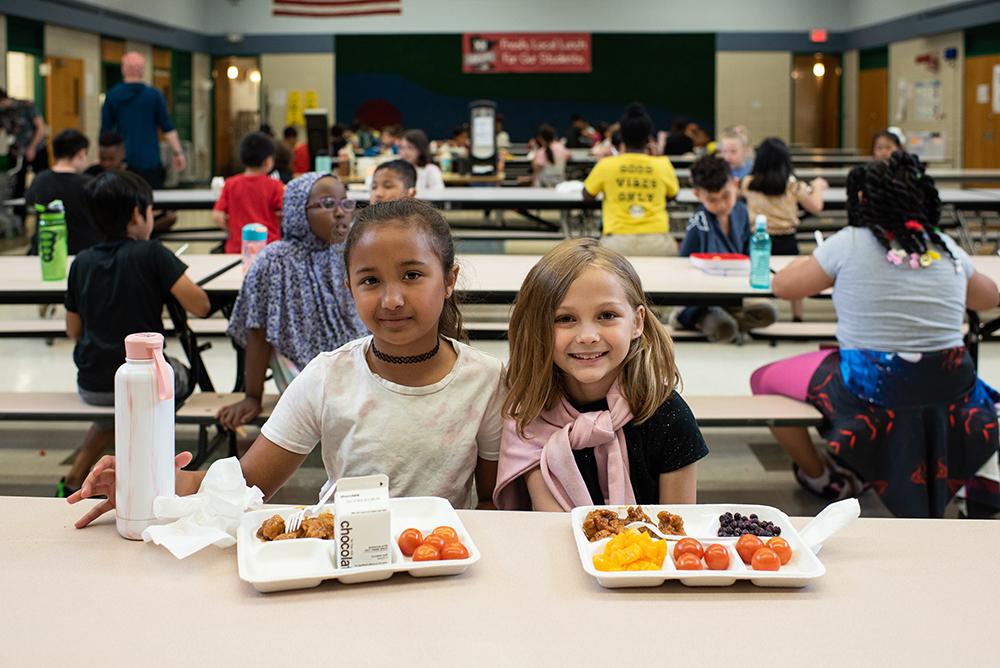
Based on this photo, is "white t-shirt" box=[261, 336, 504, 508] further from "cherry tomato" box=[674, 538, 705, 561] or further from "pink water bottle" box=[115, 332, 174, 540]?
"cherry tomato" box=[674, 538, 705, 561]

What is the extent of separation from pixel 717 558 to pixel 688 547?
0.14ft

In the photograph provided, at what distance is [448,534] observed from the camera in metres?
1.60

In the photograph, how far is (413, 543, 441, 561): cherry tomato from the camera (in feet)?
5.03

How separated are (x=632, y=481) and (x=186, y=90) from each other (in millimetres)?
19632

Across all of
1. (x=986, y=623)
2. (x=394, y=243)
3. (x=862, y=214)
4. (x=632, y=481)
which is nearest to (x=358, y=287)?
(x=394, y=243)

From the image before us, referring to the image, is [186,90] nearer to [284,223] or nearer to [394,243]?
[284,223]

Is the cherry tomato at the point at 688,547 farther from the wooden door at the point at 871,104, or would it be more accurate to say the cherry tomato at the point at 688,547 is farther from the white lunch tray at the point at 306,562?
the wooden door at the point at 871,104

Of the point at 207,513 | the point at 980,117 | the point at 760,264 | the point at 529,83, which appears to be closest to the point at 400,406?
the point at 207,513

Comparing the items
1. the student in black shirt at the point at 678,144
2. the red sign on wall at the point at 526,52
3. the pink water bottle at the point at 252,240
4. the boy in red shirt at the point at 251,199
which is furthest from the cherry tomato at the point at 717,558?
the red sign on wall at the point at 526,52

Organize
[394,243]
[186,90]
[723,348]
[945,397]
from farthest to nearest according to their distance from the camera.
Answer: [186,90]
[723,348]
[945,397]
[394,243]

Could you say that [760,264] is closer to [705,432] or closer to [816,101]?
[705,432]

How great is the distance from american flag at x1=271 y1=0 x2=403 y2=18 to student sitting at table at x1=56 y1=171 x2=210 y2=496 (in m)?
11.8

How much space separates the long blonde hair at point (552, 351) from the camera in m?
2.04

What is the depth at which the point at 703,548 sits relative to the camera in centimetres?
157
